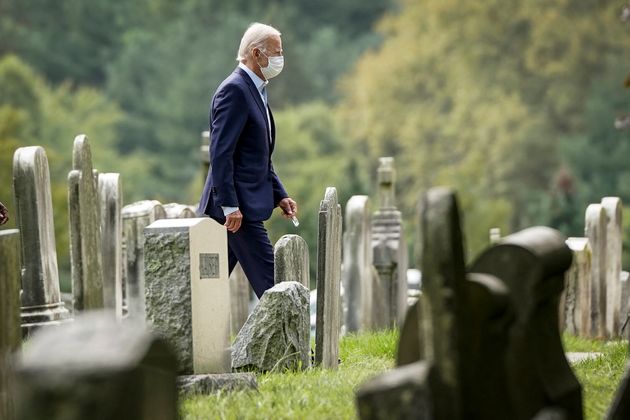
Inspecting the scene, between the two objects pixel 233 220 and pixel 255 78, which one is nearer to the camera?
pixel 233 220

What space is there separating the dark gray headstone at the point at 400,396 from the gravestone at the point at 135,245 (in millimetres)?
8513

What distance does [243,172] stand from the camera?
1042 centimetres

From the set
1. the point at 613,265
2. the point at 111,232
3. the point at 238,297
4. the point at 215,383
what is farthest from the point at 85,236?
the point at 613,265

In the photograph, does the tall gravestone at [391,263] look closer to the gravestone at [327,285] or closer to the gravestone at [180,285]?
the gravestone at [327,285]

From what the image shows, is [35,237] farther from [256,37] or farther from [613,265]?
[613,265]

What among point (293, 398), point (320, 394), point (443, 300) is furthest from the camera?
point (320, 394)

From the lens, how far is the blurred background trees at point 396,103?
50062 mm

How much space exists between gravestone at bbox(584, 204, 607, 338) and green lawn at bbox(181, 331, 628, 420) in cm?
548

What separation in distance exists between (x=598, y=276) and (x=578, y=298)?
31 cm

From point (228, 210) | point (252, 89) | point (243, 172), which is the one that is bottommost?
point (228, 210)

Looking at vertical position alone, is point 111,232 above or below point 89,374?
above

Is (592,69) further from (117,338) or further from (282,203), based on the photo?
(117,338)

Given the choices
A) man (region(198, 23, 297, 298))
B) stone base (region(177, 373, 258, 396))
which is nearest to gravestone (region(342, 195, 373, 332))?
man (region(198, 23, 297, 298))

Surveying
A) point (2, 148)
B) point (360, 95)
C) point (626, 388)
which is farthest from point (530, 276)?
point (360, 95)
